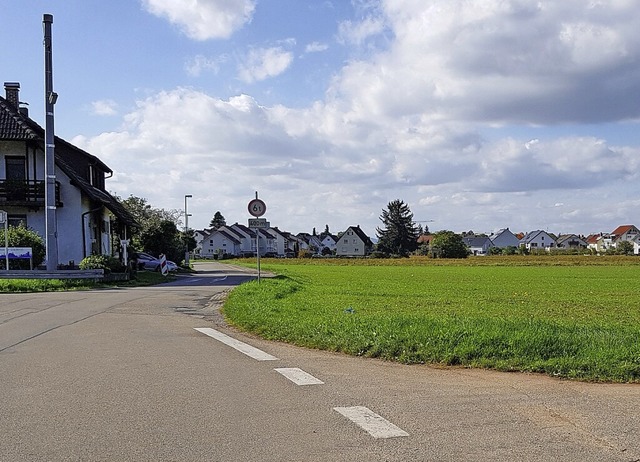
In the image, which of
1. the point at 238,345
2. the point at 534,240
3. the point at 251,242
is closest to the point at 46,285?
the point at 238,345

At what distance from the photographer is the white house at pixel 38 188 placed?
1318 inches

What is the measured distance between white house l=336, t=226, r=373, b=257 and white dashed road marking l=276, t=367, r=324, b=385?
5936 inches

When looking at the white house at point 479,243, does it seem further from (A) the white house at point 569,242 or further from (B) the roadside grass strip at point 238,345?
(B) the roadside grass strip at point 238,345

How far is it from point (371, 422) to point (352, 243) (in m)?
155

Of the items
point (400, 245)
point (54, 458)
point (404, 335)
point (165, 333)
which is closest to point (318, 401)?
point (54, 458)

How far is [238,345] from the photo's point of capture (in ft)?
34.4

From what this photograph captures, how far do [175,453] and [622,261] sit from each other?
88579 mm

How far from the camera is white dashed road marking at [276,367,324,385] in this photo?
740cm

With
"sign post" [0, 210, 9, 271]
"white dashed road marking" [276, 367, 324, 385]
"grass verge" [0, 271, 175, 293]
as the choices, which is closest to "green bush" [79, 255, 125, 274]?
"grass verge" [0, 271, 175, 293]

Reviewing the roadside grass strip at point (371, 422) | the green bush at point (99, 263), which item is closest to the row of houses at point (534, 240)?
the green bush at point (99, 263)

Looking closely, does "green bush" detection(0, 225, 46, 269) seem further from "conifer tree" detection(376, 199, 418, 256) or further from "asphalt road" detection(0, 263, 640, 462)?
"conifer tree" detection(376, 199, 418, 256)

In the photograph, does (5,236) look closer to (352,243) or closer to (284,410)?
(284,410)

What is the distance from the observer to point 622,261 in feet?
275

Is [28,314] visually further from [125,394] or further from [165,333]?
[125,394]
